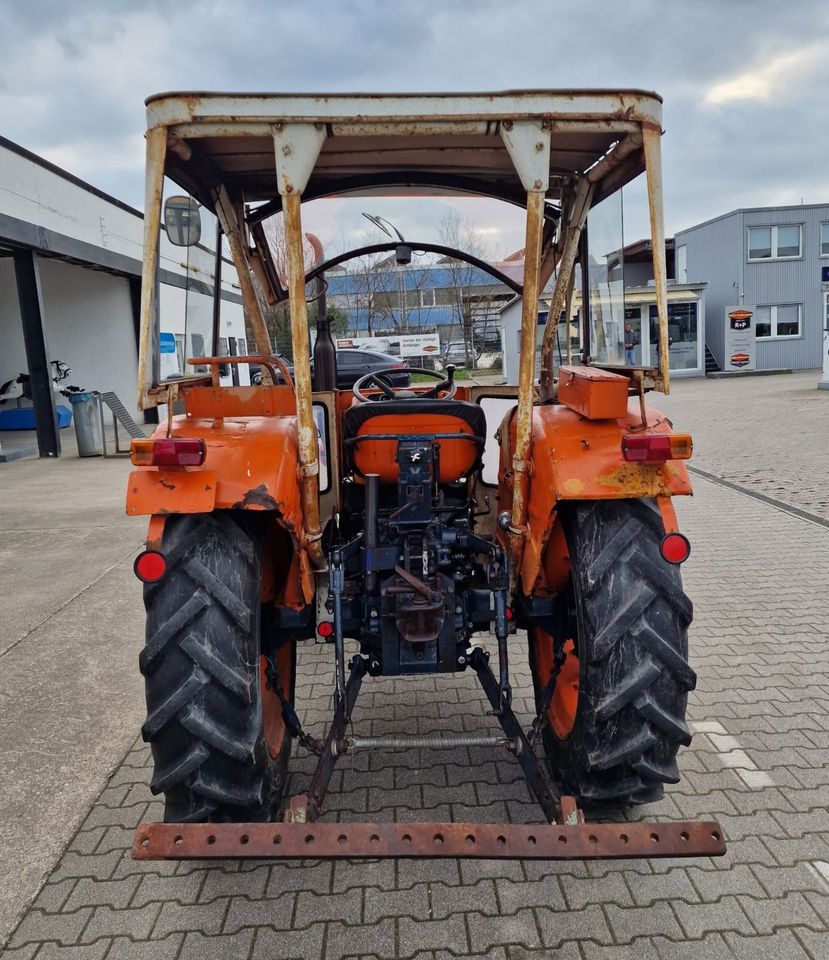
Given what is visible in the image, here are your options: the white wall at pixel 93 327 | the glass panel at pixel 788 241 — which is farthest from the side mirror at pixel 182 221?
the glass panel at pixel 788 241

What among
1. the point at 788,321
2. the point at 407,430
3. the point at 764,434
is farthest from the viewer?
the point at 788,321

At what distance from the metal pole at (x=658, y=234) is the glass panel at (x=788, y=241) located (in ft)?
96.6

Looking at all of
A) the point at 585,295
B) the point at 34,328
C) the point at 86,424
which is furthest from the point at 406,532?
the point at 34,328

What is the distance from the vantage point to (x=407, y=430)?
294cm

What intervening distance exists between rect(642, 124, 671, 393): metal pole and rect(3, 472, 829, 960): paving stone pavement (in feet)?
5.30

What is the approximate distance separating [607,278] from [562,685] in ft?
5.60

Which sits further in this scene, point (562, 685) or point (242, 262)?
point (242, 262)

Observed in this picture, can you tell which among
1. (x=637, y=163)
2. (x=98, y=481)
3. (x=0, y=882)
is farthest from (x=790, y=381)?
(x=0, y=882)

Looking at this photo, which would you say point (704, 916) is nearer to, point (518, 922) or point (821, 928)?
point (821, 928)

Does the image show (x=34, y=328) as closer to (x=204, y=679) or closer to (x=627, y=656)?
(x=204, y=679)

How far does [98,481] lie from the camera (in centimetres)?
1111

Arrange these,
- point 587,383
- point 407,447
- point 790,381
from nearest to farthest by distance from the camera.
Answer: point 587,383 < point 407,447 < point 790,381

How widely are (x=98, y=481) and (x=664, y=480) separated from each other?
1015 centimetres

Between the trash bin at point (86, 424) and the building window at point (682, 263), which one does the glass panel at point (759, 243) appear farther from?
the trash bin at point (86, 424)
